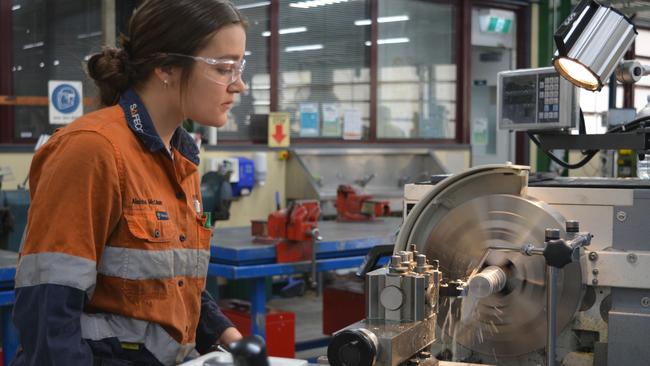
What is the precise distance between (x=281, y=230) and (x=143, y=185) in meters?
1.86

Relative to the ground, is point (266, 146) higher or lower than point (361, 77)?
lower

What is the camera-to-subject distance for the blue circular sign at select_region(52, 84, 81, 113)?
165 inches

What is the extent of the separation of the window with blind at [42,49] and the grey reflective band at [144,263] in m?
3.24

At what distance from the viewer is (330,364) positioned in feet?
3.65

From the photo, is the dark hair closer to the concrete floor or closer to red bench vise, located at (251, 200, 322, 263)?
red bench vise, located at (251, 200, 322, 263)

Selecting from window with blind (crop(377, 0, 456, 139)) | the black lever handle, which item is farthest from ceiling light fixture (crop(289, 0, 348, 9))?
the black lever handle

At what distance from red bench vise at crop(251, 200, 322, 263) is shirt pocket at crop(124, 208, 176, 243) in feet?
5.89

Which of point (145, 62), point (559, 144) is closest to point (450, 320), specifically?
point (559, 144)

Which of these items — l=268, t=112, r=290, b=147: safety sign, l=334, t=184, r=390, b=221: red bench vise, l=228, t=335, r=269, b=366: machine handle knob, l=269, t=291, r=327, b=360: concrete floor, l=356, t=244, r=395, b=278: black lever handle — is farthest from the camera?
l=268, t=112, r=290, b=147: safety sign

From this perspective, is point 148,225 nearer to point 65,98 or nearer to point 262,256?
point 262,256

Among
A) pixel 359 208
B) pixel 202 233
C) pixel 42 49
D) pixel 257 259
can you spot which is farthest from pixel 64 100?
pixel 202 233

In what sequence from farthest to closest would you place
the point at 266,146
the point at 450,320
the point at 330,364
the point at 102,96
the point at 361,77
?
the point at 361,77, the point at 266,146, the point at 450,320, the point at 102,96, the point at 330,364

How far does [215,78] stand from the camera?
126cm

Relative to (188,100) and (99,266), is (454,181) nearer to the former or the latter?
(188,100)
